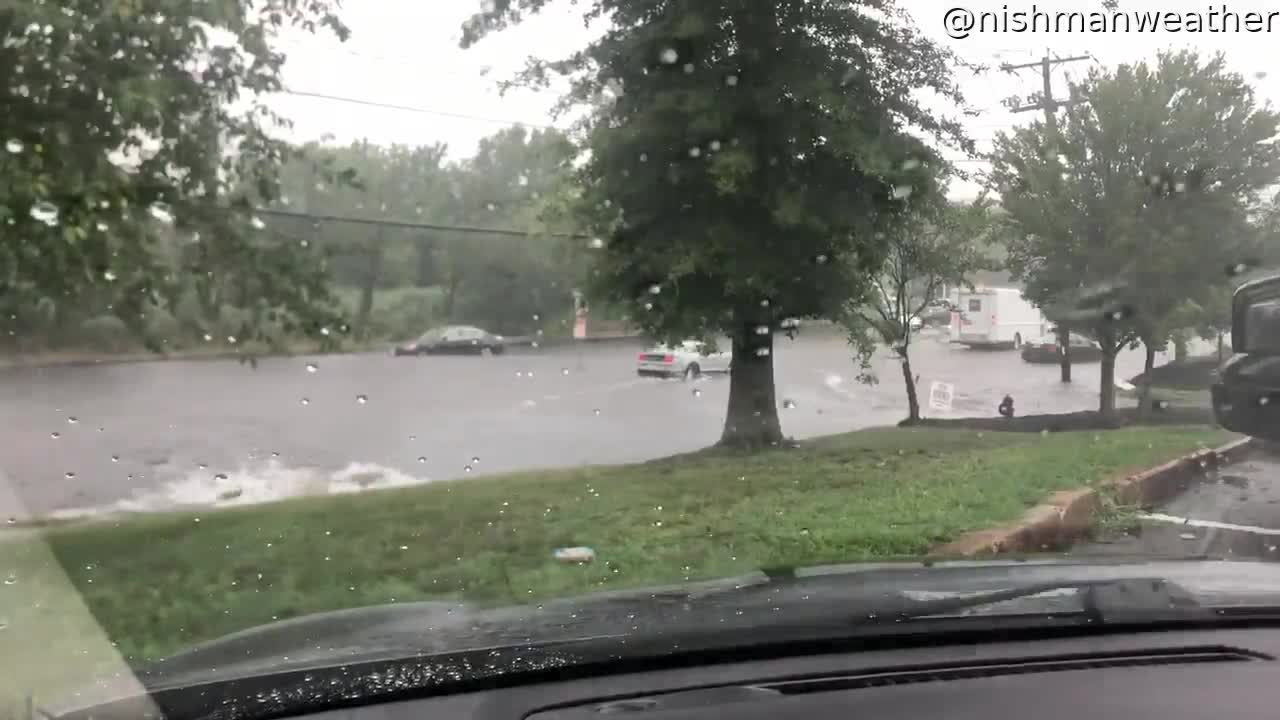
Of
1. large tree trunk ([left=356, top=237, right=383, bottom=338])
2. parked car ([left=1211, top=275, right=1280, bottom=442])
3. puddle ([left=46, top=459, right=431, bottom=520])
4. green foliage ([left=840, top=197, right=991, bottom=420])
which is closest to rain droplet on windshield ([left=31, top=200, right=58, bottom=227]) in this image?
puddle ([left=46, top=459, right=431, bottom=520])

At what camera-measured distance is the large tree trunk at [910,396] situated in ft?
34.1

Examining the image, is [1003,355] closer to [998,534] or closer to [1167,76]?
[1167,76]

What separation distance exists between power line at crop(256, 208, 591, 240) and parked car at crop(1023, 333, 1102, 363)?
4.55 metres

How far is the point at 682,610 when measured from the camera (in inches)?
114

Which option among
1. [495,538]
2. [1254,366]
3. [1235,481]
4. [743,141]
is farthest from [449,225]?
[1235,481]

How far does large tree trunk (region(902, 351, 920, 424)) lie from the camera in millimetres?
10406

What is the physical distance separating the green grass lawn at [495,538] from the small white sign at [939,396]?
1.35 m

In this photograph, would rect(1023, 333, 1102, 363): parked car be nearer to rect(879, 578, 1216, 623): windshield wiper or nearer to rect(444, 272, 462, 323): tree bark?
rect(444, 272, 462, 323): tree bark

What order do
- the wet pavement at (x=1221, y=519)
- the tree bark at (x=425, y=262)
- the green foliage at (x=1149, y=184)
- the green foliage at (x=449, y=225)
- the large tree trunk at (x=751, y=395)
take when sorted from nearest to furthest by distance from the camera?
the wet pavement at (x=1221, y=519) → the green foliage at (x=449, y=225) → the tree bark at (x=425, y=262) → the green foliage at (x=1149, y=184) → the large tree trunk at (x=751, y=395)

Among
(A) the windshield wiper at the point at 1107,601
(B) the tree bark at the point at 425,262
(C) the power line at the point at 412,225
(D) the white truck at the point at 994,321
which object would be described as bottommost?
(A) the windshield wiper at the point at 1107,601

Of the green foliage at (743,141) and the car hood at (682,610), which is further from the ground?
the green foliage at (743,141)

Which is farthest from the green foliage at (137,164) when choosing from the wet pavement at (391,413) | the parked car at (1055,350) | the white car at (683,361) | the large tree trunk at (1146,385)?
the large tree trunk at (1146,385)

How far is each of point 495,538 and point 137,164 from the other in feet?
9.89

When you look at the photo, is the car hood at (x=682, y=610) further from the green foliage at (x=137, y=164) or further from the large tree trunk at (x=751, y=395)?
the large tree trunk at (x=751, y=395)
